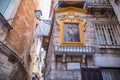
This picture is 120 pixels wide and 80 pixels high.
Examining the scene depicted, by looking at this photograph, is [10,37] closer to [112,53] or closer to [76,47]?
[76,47]

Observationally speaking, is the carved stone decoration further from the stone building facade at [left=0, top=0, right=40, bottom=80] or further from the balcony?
the stone building facade at [left=0, top=0, right=40, bottom=80]

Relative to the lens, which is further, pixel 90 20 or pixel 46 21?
pixel 46 21

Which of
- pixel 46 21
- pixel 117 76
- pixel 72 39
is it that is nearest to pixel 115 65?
pixel 117 76

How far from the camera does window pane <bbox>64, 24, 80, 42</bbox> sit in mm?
7340

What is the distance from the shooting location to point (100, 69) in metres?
6.46

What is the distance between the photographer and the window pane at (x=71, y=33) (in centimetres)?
734

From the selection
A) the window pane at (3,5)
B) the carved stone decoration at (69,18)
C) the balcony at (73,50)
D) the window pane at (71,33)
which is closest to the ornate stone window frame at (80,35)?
the window pane at (71,33)

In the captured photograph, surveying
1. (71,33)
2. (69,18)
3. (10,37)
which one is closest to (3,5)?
(10,37)

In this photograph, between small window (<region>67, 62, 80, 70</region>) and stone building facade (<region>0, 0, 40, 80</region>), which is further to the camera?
stone building facade (<region>0, 0, 40, 80</region>)

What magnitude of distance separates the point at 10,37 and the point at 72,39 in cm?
446

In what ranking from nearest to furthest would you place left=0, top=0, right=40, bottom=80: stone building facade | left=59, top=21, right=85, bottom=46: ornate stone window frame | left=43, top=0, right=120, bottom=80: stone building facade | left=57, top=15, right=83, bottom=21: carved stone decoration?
left=43, top=0, right=120, bottom=80: stone building facade
left=59, top=21, right=85, bottom=46: ornate stone window frame
left=0, top=0, right=40, bottom=80: stone building facade
left=57, top=15, right=83, bottom=21: carved stone decoration

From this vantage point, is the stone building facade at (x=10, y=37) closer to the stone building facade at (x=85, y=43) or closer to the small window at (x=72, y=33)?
the stone building facade at (x=85, y=43)

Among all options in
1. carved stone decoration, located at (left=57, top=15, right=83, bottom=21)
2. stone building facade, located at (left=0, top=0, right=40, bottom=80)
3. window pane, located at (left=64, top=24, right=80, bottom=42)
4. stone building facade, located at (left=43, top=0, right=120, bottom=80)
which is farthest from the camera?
carved stone decoration, located at (left=57, top=15, right=83, bottom=21)

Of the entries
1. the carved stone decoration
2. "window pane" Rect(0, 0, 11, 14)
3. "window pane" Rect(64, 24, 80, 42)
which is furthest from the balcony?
"window pane" Rect(0, 0, 11, 14)
